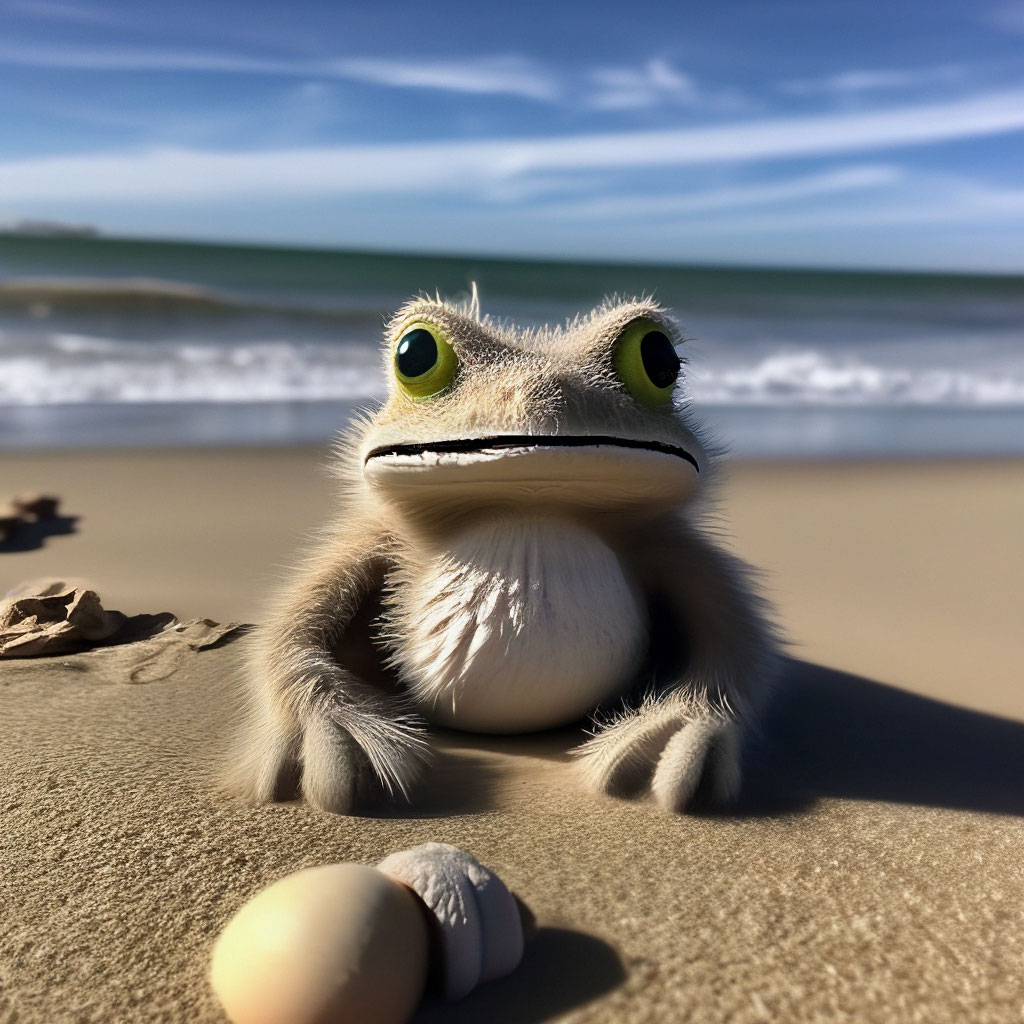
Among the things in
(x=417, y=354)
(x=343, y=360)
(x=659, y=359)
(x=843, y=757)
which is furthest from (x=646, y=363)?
(x=343, y=360)

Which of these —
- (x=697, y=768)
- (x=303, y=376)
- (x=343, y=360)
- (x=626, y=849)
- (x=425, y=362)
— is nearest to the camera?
(x=626, y=849)

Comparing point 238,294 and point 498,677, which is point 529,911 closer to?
point 498,677

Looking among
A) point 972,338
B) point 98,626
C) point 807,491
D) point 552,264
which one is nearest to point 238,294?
point 972,338

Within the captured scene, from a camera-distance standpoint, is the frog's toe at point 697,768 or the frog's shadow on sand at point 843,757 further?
the frog's shadow on sand at point 843,757

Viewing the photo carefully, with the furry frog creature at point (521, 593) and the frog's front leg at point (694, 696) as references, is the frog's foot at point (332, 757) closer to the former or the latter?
the furry frog creature at point (521, 593)

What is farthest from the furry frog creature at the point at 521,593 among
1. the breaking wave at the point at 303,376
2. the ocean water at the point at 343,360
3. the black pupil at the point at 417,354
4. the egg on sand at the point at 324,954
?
the breaking wave at the point at 303,376

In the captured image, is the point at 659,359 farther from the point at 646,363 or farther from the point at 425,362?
the point at 425,362

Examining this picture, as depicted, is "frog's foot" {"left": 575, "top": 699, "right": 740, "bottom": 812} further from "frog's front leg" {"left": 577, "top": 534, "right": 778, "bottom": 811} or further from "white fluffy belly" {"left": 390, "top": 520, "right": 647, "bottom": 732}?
"white fluffy belly" {"left": 390, "top": 520, "right": 647, "bottom": 732}
